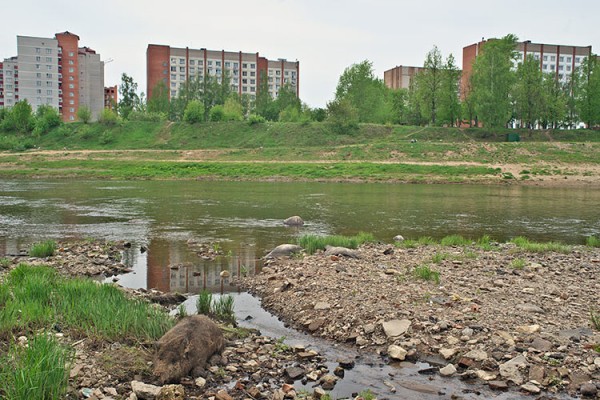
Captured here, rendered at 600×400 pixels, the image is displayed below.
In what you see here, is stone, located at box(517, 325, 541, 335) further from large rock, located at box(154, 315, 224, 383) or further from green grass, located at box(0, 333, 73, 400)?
green grass, located at box(0, 333, 73, 400)

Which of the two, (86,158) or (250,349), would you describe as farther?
(86,158)

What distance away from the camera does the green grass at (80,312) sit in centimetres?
749

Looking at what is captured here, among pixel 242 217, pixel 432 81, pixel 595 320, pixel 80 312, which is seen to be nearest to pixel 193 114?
pixel 432 81

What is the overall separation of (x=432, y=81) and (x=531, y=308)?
7791 centimetres

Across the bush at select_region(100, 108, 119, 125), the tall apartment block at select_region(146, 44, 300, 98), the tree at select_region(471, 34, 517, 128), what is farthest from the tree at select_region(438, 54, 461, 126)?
the tall apartment block at select_region(146, 44, 300, 98)

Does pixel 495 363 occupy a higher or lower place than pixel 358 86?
lower

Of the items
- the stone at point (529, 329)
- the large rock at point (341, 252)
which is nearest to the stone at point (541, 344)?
the stone at point (529, 329)

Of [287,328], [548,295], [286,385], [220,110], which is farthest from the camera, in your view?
[220,110]

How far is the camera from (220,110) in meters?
87.7

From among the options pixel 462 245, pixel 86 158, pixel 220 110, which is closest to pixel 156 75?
pixel 220 110

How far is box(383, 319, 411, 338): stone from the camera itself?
8.39m

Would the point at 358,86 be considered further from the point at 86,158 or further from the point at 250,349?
the point at 250,349

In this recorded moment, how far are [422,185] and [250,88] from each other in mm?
125612

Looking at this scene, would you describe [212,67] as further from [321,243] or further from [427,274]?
[427,274]
